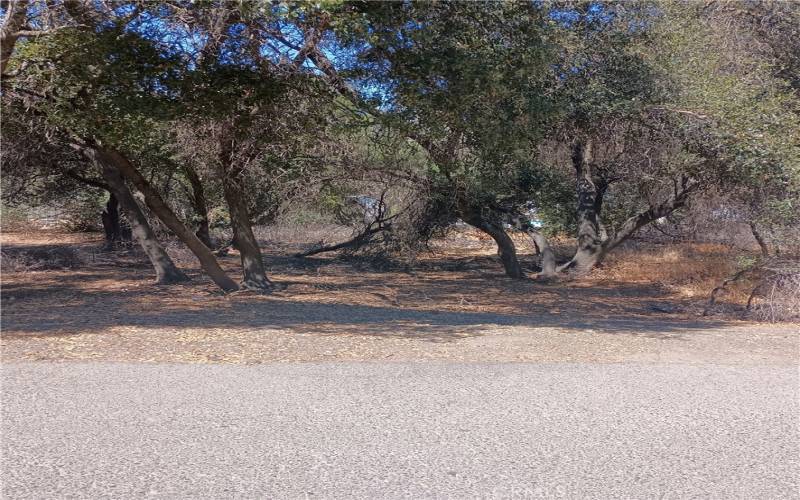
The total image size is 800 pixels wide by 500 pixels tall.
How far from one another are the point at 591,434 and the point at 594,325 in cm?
560

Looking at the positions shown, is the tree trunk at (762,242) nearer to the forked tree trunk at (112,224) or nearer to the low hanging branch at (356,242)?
the low hanging branch at (356,242)

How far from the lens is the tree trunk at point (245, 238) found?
14.2m

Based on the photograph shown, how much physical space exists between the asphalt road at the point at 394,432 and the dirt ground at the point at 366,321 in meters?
0.83

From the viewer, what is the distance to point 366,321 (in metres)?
10.5

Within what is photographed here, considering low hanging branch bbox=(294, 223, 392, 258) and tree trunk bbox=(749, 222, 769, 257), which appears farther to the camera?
low hanging branch bbox=(294, 223, 392, 258)

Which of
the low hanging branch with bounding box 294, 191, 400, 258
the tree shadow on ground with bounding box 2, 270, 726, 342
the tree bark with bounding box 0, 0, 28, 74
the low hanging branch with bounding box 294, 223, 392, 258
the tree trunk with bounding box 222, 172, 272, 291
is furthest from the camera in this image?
the low hanging branch with bounding box 294, 223, 392, 258

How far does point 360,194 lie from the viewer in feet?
62.9

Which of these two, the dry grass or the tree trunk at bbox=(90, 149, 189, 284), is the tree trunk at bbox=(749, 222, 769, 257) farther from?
the tree trunk at bbox=(90, 149, 189, 284)

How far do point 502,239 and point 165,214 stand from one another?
941cm

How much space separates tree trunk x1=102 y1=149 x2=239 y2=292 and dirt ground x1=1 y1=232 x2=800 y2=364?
46cm

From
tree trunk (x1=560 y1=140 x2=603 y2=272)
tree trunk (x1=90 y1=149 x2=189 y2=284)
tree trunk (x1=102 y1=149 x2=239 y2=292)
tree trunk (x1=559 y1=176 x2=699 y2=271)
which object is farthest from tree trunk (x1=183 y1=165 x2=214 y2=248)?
tree trunk (x1=559 y1=176 x2=699 y2=271)

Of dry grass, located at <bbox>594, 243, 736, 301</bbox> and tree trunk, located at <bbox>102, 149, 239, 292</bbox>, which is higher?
tree trunk, located at <bbox>102, 149, 239, 292</bbox>

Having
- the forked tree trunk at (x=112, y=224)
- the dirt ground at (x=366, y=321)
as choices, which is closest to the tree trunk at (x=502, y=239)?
the dirt ground at (x=366, y=321)

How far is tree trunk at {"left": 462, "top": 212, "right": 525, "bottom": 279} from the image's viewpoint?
61.6 ft
